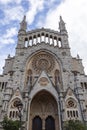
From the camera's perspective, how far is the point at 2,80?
25531 millimetres

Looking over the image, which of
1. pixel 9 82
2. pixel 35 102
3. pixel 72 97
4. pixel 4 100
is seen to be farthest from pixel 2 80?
pixel 72 97

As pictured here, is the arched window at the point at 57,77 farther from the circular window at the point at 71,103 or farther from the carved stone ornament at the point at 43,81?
the circular window at the point at 71,103

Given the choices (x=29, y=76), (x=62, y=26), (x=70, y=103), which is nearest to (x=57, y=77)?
(x=29, y=76)

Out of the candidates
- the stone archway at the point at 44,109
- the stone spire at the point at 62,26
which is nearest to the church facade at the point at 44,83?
the stone archway at the point at 44,109

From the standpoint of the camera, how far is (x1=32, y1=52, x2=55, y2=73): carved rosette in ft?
89.7

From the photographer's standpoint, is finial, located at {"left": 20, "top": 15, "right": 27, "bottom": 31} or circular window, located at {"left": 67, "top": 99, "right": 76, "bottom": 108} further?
finial, located at {"left": 20, "top": 15, "right": 27, "bottom": 31}

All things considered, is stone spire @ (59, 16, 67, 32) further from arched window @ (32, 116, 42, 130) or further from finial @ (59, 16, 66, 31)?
arched window @ (32, 116, 42, 130)

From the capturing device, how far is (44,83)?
24.2 meters

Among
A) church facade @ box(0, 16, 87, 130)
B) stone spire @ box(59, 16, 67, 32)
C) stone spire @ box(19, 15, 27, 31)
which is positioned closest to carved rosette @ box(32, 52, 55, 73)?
church facade @ box(0, 16, 87, 130)

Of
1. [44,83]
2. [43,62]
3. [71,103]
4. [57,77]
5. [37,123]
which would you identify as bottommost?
[37,123]

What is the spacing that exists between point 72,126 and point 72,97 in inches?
237

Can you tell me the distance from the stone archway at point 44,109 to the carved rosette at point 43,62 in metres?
4.65

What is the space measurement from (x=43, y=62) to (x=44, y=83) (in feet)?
17.7

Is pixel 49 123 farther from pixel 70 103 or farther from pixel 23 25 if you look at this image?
pixel 23 25
